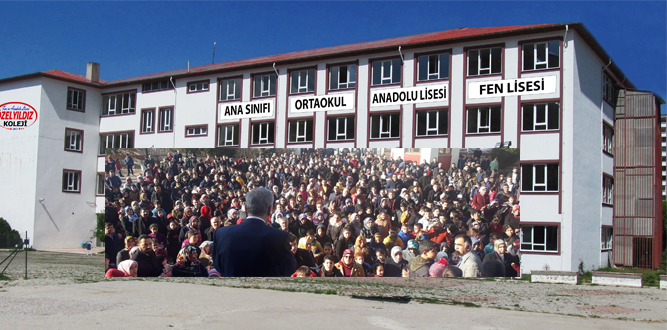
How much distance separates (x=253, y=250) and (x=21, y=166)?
1458 inches

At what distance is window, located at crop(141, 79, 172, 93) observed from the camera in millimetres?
43188

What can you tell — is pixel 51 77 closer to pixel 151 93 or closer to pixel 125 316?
pixel 151 93

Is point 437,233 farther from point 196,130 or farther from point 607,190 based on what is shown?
point 196,130

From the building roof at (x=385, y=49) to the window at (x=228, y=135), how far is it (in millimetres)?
3780

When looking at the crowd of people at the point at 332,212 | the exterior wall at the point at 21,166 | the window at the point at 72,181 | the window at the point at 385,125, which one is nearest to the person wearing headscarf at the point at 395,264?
the crowd of people at the point at 332,212

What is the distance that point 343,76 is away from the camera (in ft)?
119

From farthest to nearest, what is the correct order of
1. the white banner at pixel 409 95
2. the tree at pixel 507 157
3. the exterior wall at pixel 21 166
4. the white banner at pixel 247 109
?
the exterior wall at pixel 21 166
the white banner at pixel 247 109
the white banner at pixel 409 95
the tree at pixel 507 157

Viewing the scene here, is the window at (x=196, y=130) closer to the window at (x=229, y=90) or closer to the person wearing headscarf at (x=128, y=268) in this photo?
the window at (x=229, y=90)

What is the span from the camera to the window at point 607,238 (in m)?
32.9

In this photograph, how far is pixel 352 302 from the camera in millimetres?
17344

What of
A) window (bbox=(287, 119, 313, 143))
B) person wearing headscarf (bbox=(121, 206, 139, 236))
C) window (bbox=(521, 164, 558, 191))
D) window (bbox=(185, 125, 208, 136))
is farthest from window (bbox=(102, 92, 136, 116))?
person wearing headscarf (bbox=(121, 206, 139, 236))

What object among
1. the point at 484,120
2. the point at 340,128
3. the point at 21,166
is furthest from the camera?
the point at 21,166

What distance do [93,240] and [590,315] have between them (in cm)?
3718

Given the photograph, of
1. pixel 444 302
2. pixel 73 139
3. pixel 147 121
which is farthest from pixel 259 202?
pixel 73 139
